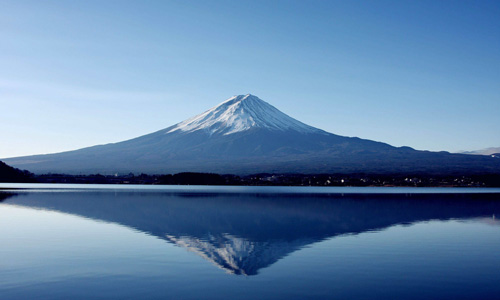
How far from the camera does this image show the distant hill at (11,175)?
153988 millimetres

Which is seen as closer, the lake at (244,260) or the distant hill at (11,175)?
the lake at (244,260)

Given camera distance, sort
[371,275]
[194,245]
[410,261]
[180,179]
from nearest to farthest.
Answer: [371,275] → [410,261] → [194,245] → [180,179]

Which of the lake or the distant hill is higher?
the distant hill

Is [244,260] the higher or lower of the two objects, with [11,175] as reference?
lower

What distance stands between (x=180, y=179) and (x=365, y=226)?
142338 mm

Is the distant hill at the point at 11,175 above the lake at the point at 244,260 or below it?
above

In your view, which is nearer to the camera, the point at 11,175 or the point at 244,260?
the point at 244,260

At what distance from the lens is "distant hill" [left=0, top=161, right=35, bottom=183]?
505ft

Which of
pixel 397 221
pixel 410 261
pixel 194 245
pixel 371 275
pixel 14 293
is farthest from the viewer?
pixel 397 221

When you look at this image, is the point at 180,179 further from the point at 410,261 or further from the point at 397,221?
the point at 410,261

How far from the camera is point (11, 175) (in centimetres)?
15900

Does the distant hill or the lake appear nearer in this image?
the lake

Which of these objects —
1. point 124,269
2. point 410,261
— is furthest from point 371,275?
point 124,269

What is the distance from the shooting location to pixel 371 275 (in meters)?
17.9
